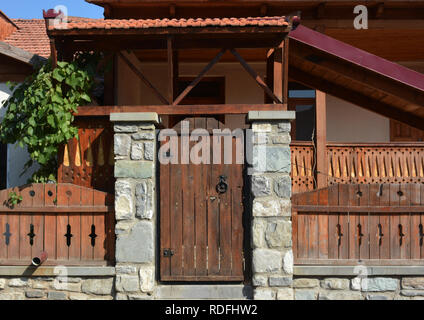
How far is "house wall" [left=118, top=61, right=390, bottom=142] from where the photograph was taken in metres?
8.85

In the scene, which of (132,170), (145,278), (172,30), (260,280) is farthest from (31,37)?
(260,280)

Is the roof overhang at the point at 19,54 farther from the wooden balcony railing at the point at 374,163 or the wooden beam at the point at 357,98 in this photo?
the wooden balcony railing at the point at 374,163

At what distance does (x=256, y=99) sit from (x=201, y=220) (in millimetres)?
4588

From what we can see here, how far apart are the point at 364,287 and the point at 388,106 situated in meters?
→ 3.08

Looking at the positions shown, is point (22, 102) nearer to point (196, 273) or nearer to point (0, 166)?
point (0, 166)

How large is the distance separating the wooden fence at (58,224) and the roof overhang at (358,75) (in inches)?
134

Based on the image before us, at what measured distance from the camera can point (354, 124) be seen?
29.5 ft

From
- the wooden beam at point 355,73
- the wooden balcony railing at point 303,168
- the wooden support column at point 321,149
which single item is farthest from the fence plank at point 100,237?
the wooden beam at point 355,73

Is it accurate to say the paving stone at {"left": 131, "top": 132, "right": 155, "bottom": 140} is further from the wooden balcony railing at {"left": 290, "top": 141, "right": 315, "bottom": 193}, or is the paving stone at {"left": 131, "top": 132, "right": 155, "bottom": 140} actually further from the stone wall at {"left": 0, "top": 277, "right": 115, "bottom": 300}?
the wooden balcony railing at {"left": 290, "top": 141, "right": 315, "bottom": 193}

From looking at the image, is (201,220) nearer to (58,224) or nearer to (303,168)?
(58,224)

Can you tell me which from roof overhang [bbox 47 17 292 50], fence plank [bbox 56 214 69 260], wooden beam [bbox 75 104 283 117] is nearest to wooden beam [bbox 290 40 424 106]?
roof overhang [bbox 47 17 292 50]

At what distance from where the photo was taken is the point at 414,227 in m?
5.01

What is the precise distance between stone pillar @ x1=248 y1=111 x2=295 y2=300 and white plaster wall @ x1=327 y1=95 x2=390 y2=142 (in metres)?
4.51

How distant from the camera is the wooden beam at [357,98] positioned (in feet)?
21.3
